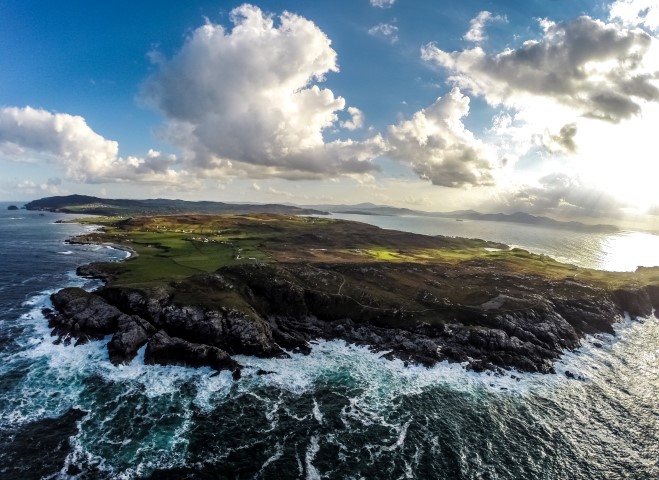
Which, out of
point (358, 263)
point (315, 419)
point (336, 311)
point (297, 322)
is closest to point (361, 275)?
point (358, 263)

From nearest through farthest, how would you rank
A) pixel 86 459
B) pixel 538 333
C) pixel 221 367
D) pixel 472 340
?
pixel 86 459
pixel 221 367
pixel 472 340
pixel 538 333

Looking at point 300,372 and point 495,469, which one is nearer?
point 495,469

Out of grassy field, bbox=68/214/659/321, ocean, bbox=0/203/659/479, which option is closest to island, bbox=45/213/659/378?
grassy field, bbox=68/214/659/321

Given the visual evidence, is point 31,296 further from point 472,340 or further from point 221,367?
point 472,340

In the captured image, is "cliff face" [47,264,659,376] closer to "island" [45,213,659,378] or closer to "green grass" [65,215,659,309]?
"island" [45,213,659,378]

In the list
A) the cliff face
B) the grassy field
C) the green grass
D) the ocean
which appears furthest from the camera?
the green grass

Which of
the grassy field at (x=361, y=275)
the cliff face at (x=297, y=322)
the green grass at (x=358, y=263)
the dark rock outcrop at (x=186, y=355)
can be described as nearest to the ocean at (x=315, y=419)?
the dark rock outcrop at (x=186, y=355)

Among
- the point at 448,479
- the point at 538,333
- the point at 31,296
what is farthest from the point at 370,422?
the point at 31,296
